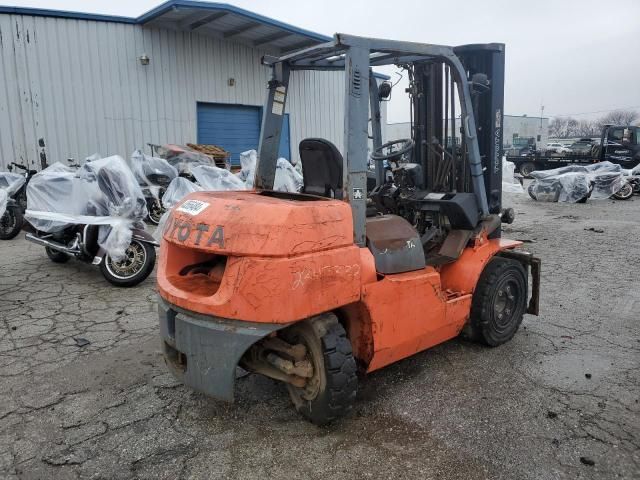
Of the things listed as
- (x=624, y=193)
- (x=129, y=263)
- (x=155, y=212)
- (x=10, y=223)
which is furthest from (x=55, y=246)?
(x=624, y=193)

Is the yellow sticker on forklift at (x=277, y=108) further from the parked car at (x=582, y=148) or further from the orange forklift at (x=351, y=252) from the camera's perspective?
the parked car at (x=582, y=148)

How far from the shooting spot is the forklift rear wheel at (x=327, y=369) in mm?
3006

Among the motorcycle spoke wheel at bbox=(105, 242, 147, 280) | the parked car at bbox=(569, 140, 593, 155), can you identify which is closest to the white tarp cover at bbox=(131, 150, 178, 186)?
the motorcycle spoke wheel at bbox=(105, 242, 147, 280)

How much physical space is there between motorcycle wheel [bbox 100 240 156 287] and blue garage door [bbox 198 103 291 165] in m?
8.09

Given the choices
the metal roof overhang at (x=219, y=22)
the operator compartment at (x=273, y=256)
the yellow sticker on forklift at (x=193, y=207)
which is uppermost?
the metal roof overhang at (x=219, y=22)

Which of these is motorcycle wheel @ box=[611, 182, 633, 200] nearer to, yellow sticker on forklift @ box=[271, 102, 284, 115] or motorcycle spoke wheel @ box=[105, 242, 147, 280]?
motorcycle spoke wheel @ box=[105, 242, 147, 280]

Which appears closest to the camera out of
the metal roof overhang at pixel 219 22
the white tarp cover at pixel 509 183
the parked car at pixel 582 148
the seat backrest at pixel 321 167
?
the seat backrest at pixel 321 167

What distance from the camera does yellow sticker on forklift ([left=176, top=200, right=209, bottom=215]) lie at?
128 inches

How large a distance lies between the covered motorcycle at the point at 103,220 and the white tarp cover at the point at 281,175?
12.8 feet

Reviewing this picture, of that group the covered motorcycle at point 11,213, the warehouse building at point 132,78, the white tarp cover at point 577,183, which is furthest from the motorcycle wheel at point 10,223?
the white tarp cover at point 577,183

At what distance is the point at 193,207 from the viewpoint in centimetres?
333

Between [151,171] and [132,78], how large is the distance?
10.8 feet

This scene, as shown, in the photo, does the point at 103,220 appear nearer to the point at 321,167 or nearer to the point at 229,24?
the point at 321,167

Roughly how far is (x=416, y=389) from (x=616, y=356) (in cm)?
185
